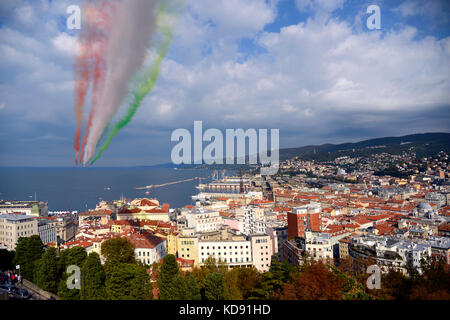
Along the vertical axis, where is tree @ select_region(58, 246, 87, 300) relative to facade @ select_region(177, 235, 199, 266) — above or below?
above

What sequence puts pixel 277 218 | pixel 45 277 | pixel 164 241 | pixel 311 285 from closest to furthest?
pixel 311 285
pixel 45 277
pixel 164 241
pixel 277 218

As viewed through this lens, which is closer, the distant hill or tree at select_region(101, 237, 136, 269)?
tree at select_region(101, 237, 136, 269)

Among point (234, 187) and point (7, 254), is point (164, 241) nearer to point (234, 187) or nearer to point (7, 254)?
point (7, 254)

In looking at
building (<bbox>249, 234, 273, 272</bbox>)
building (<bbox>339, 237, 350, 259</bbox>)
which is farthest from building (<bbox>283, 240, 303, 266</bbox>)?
building (<bbox>339, 237, 350, 259</bbox>)

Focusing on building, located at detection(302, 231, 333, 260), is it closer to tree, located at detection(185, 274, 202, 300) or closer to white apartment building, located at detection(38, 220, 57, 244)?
tree, located at detection(185, 274, 202, 300)

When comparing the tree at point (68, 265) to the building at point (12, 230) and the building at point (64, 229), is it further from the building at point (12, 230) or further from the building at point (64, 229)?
the building at point (64, 229)

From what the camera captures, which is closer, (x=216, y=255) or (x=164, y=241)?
(x=216, y=255)

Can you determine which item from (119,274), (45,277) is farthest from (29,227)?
(119,274)
